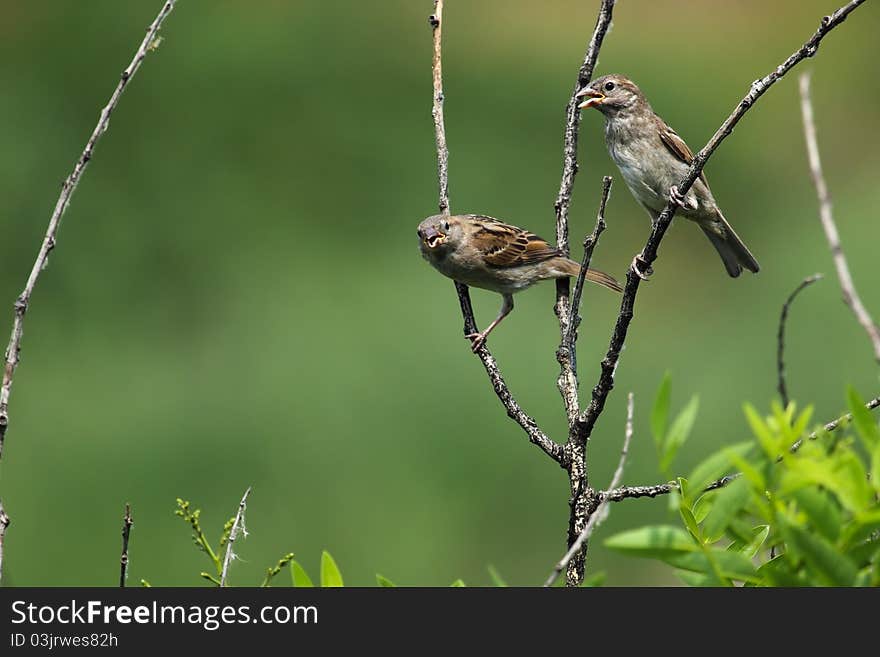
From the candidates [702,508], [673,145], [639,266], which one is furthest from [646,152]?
[702,508]

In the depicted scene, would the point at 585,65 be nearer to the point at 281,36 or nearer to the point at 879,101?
the point at 281,36

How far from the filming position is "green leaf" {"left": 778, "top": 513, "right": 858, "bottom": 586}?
149 centimetres

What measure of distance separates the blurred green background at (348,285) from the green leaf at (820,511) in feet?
16.8

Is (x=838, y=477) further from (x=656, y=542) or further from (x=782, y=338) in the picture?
(x=782, y=338)

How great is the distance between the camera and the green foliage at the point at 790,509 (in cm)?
150

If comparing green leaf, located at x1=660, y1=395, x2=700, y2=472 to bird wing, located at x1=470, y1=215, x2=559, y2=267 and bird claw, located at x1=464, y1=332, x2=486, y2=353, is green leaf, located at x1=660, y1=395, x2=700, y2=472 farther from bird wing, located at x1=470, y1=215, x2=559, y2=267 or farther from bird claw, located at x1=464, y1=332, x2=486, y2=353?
bird wing, located at x1=470, y1=215, x2=559, y2=267

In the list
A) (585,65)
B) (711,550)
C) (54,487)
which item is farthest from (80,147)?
(711,550)

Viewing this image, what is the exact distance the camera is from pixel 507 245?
5055 mm

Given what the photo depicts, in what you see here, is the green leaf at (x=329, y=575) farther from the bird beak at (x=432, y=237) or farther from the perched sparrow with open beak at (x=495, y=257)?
the perched sparrow with open beak at (x=495, y=257)

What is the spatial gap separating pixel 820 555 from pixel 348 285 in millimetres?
7558

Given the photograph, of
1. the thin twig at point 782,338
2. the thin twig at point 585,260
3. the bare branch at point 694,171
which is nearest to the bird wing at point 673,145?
the thin twig at point 585,260

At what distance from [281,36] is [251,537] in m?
5.24

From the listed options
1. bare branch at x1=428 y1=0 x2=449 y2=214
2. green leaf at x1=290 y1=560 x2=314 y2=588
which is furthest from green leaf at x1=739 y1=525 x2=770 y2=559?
bare branch at x1=428 y1=0 x2=449 y2=214

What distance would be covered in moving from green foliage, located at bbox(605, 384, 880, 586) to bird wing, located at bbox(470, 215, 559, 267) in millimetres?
3345
